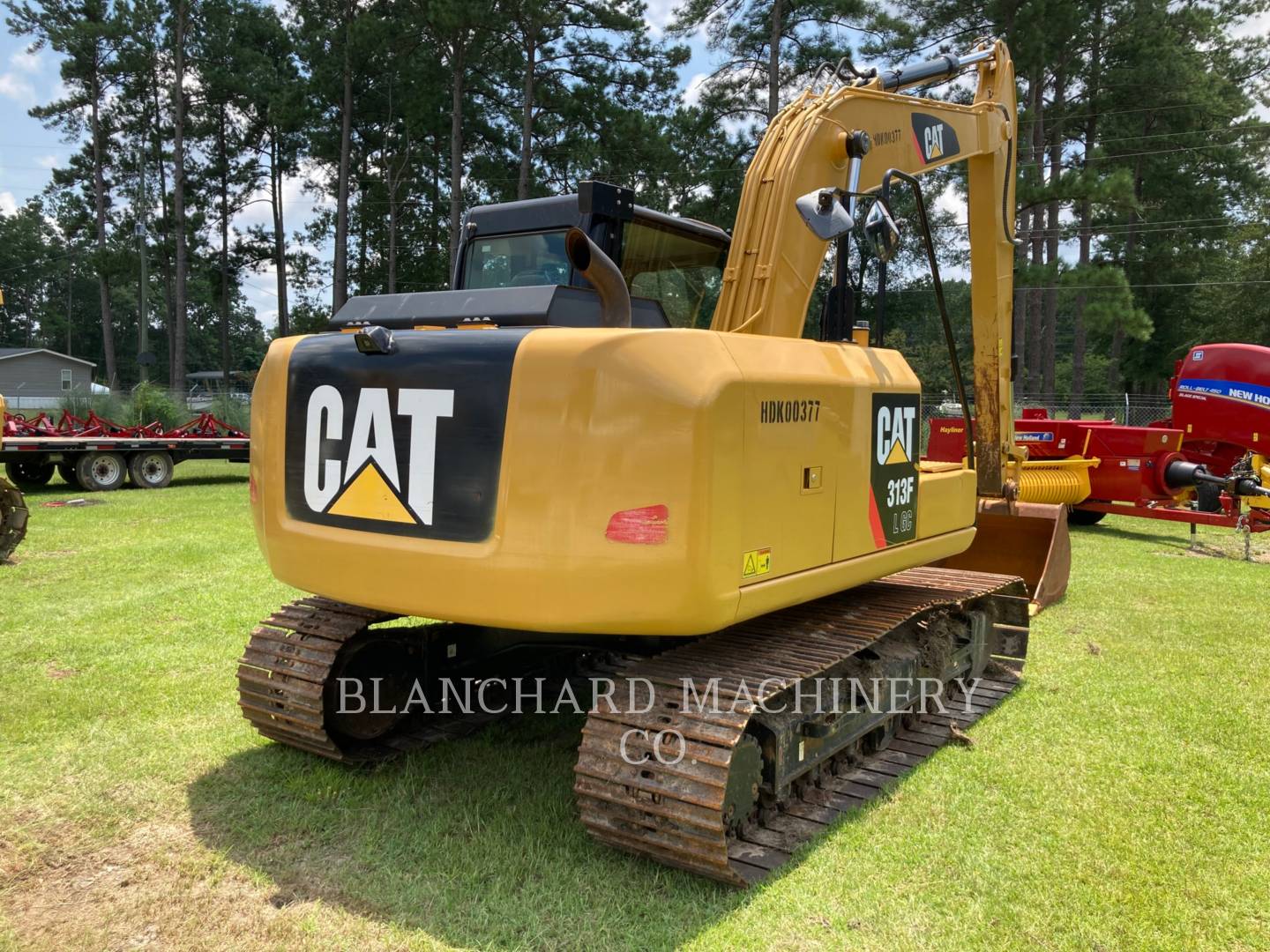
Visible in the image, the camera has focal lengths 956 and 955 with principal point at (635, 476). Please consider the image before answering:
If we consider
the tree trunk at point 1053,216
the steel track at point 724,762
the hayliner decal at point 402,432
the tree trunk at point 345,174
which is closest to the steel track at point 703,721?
the steel track at point 724,762

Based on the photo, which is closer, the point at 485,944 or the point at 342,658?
the point at 485,944

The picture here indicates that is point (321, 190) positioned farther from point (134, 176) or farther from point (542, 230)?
point (542, 230)

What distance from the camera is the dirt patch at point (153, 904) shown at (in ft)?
9.45

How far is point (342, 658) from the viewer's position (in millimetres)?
4027

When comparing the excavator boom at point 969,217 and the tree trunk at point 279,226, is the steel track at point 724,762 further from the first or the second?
the tree trunk at point 279,226

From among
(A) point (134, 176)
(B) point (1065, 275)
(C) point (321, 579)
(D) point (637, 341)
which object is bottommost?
(C) point (321, 579)

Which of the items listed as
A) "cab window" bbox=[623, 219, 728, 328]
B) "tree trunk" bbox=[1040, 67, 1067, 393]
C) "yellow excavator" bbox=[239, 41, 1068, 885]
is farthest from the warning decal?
"tree trunk" bbox=[1040, 67, 1067, 393]

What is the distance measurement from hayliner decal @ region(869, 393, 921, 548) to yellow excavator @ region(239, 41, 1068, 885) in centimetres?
2

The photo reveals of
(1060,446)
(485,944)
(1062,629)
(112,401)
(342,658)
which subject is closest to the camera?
(485,944)

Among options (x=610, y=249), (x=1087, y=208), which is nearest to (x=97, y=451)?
(x=610, y=249)

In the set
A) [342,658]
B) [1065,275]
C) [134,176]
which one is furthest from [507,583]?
[134,176]

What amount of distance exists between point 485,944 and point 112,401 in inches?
899

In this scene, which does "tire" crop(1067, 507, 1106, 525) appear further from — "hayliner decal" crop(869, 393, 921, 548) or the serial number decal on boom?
the serial number decal on boom

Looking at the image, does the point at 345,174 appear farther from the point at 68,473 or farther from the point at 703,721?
the point at 703,721
